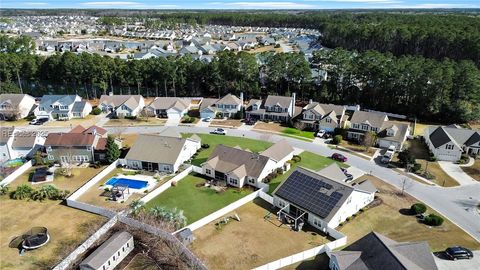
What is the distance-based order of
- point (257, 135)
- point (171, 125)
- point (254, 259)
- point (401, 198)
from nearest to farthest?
point (254, 259) → point (401, 198) → point (257, 135) → point (171, 125)

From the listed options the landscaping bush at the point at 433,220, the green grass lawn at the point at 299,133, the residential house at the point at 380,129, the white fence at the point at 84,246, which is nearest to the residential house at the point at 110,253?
the white fence at the point at 84,246

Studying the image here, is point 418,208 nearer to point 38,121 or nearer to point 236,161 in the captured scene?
point 236,161

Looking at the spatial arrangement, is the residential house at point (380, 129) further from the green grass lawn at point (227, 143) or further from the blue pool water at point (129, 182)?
the blue pool water at point (129, 182)

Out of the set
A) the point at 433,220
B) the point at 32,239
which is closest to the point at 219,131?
the point at 32,239

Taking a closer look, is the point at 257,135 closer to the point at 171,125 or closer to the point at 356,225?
the point at 171,125

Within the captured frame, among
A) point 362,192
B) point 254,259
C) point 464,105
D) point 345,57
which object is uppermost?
point 345,57

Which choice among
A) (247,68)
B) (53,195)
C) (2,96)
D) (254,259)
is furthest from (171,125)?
(254,259)
